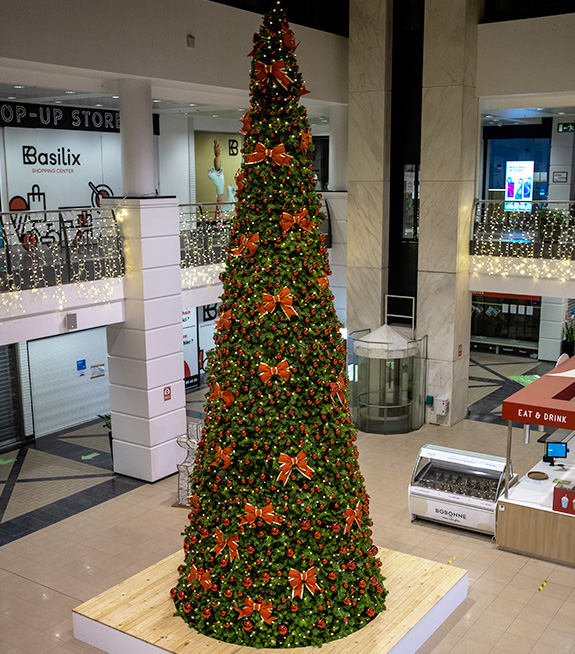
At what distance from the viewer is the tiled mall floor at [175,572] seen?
326 inches

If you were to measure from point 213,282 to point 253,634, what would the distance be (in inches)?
317

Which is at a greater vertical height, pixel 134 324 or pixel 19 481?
pixel 134 324

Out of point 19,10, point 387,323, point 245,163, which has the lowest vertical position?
point 387,323

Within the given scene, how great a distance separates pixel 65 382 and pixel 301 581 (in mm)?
10089

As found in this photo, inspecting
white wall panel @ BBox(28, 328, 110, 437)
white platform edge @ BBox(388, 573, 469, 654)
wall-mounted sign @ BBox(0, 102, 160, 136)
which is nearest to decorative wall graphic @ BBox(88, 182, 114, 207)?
wall-mounted sign @ BBox(0, 102, 160, 136)

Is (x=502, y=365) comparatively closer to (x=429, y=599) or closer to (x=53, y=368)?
(x=53, y=368)

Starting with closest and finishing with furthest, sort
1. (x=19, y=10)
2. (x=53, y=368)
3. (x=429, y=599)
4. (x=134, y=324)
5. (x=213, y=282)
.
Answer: (x=429, y=599) → (x=19, y=10) → (x=134, y=324) → (x=213, y=282) → (x=53, y=368)

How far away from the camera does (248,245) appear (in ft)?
22.8

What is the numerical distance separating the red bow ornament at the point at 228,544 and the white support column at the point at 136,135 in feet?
22.3

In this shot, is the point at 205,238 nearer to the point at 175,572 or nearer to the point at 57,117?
the point at 57,117

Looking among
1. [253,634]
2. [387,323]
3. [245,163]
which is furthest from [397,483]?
[245,163]

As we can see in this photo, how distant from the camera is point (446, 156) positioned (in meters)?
14.8

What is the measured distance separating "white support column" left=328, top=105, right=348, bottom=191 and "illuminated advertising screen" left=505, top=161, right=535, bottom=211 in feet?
27.5

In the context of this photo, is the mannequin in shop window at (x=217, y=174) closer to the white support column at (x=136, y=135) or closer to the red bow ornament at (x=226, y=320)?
the white support column at (x=136, y=135)
